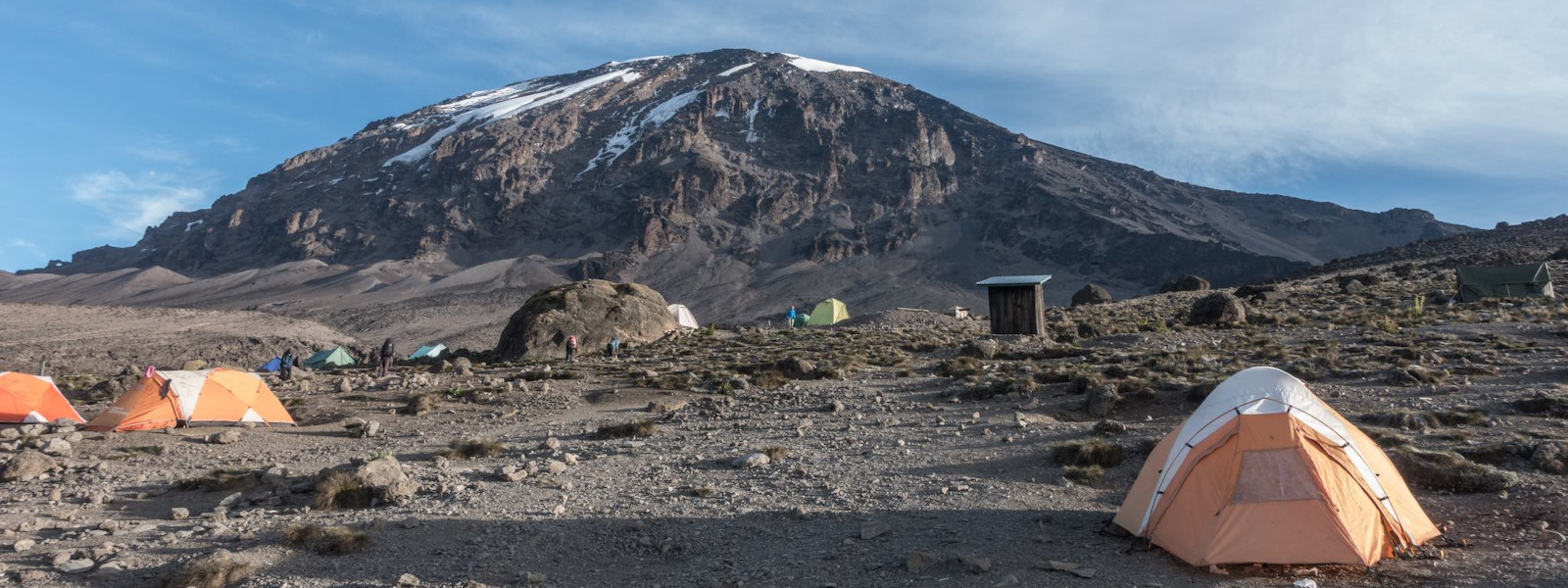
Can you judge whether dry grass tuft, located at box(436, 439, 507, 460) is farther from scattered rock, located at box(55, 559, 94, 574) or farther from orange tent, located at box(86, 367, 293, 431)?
orange tent, located at box(86, 367, 293, 431)

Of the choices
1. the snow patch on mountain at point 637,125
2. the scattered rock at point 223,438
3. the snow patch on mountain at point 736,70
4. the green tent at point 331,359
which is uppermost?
the snow patch on mountain at point 736,70

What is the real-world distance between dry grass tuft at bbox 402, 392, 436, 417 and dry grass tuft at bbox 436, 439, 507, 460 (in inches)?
172

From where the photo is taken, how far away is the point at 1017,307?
24219mm

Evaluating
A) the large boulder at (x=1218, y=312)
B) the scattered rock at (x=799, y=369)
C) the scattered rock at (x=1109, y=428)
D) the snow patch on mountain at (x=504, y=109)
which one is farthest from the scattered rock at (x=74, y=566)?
the snow patch on mountain at (x=504, y=109)

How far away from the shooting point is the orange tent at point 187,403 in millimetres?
12781

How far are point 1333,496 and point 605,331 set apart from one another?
2203cm

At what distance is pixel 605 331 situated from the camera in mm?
26188

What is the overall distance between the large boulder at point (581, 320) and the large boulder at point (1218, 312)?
1693 centimetres

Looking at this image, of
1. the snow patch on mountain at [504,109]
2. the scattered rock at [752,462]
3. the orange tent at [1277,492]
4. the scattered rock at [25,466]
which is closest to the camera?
the orange tent at [1277,492]

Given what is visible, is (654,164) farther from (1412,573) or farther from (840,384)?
(1412,573)

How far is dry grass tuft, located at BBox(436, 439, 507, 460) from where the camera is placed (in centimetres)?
1106

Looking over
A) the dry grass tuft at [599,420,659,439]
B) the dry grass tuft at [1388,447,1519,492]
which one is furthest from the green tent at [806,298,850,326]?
the dry grass tuft at [1388,447,1519,492]

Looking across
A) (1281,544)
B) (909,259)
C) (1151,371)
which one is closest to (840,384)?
(1151,371)

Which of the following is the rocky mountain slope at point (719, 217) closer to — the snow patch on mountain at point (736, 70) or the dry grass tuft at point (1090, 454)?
the snow patch on mountain at point (736, 70)
